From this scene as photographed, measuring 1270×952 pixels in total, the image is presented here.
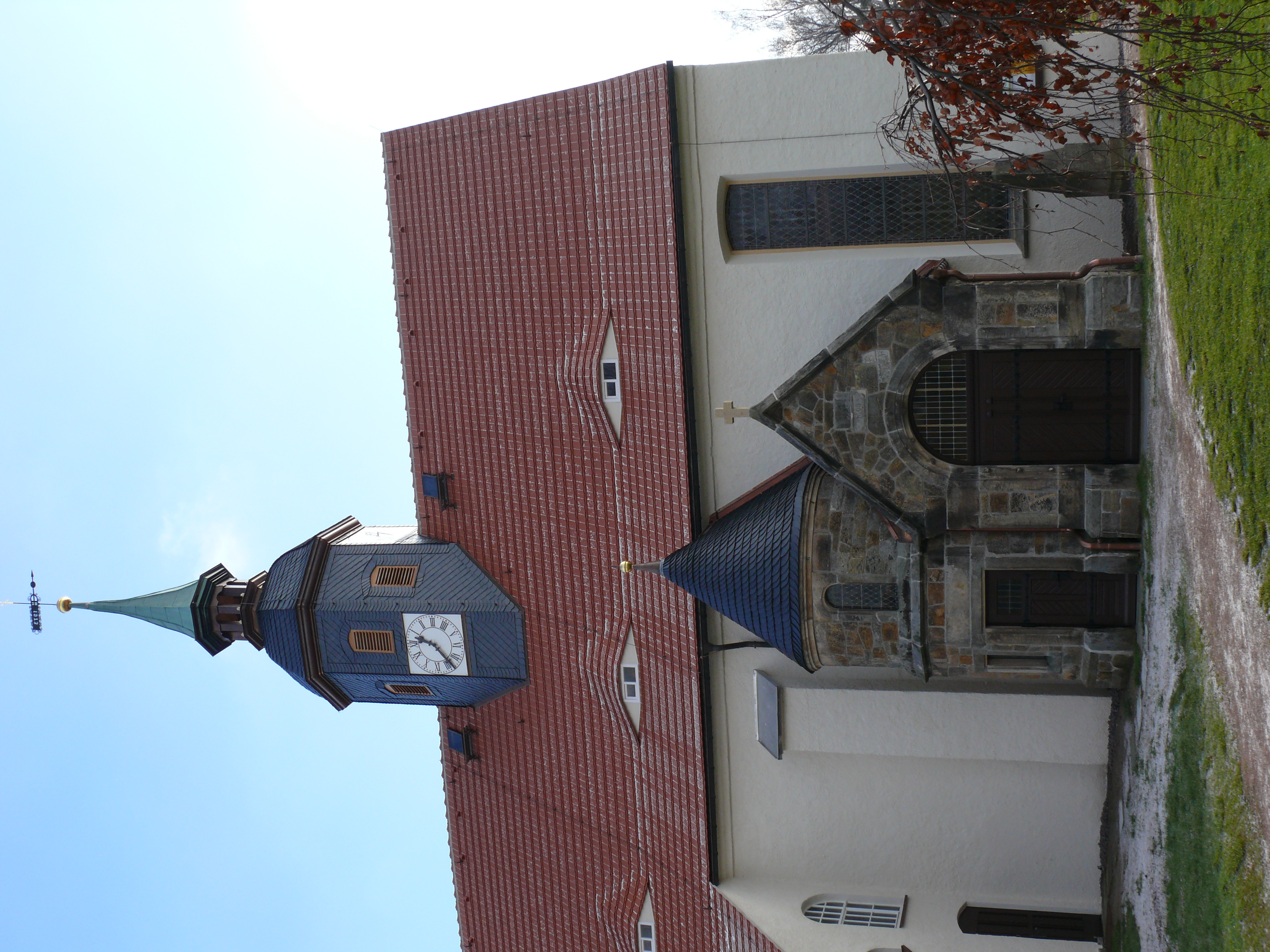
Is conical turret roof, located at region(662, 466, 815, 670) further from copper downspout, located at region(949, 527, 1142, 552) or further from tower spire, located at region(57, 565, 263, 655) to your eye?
tower spire, located at region(57, 565, 263, 655)

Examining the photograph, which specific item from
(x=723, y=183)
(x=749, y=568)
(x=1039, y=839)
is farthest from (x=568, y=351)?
(x=1039, y=839)

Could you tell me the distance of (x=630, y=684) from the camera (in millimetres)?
17312

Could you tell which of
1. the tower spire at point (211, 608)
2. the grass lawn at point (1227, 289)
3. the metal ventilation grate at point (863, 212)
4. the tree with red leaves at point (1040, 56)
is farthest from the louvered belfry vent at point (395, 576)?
the grass lawn at point (1227, 289)

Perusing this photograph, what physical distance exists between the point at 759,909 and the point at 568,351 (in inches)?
360

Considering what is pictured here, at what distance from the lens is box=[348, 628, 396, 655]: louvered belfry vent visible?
1816cm

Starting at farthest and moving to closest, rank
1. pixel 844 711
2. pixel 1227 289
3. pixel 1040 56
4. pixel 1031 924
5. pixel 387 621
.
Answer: pixel 387 621 → pixel 844 711 → pixel 1031 924 → pixel 1227 289 → pixel 1040 56

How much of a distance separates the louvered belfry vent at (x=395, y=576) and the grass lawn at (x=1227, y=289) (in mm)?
12344

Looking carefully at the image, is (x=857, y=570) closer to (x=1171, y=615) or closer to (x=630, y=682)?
(x=1171, y=615)

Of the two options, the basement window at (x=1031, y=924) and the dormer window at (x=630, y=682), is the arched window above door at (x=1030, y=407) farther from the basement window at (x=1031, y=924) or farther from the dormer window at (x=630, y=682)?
the basement window at (x=1031, y=924)

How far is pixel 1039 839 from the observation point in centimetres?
1565

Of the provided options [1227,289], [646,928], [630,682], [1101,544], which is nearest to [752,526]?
[630,682]

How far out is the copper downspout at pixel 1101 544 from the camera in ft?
43.7

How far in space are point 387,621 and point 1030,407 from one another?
11.0 metres

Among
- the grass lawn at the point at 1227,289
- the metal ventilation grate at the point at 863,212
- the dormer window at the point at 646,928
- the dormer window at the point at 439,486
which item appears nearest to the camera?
the grass lawn at the point at 1227,289
